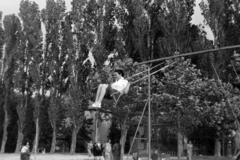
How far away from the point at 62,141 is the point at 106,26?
20570 mm

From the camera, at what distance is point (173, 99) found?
77.6ft

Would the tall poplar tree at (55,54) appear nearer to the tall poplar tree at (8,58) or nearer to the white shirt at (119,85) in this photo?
the tall poplar tree at (8,58)

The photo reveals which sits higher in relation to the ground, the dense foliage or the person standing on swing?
the dense foliage

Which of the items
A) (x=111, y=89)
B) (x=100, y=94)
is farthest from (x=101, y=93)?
(x=111, y=89)

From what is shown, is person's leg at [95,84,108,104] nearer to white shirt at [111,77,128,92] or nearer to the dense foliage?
white shirt at [111,77,128,92]

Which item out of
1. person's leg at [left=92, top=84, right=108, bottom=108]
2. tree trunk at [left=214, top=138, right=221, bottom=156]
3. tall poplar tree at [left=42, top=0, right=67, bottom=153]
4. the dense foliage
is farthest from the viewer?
tall poplar tree at [left=42, top=0, right=67, bottom=153]

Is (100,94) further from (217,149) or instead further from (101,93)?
(217,149)

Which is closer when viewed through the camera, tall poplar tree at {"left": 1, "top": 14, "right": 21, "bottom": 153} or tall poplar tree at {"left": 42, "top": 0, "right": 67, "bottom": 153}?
tall poplar tree at {"left": 42, "top": 0, "right": 67, "bottom": 153}

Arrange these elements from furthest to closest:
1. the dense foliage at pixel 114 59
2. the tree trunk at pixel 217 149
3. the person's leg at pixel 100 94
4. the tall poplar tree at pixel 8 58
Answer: the tall poplar tree at pixel 8 58
the tree trunk at pixel 217 149
the dense foliage at pixel 114 59
the person's leg at pixel 100 94

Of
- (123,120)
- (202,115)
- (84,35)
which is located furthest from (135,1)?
(202,115)

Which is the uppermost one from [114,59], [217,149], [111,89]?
[114,59]

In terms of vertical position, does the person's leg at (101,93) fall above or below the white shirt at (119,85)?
below

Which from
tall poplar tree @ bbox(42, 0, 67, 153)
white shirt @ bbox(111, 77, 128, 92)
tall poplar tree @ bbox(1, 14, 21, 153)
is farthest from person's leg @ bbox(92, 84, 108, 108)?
tall poplar tree @ bbox(1, 14, 21, 153)

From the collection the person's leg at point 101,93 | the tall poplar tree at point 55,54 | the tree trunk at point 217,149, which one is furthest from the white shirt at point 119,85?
the tall poplar tree at point 55,54
